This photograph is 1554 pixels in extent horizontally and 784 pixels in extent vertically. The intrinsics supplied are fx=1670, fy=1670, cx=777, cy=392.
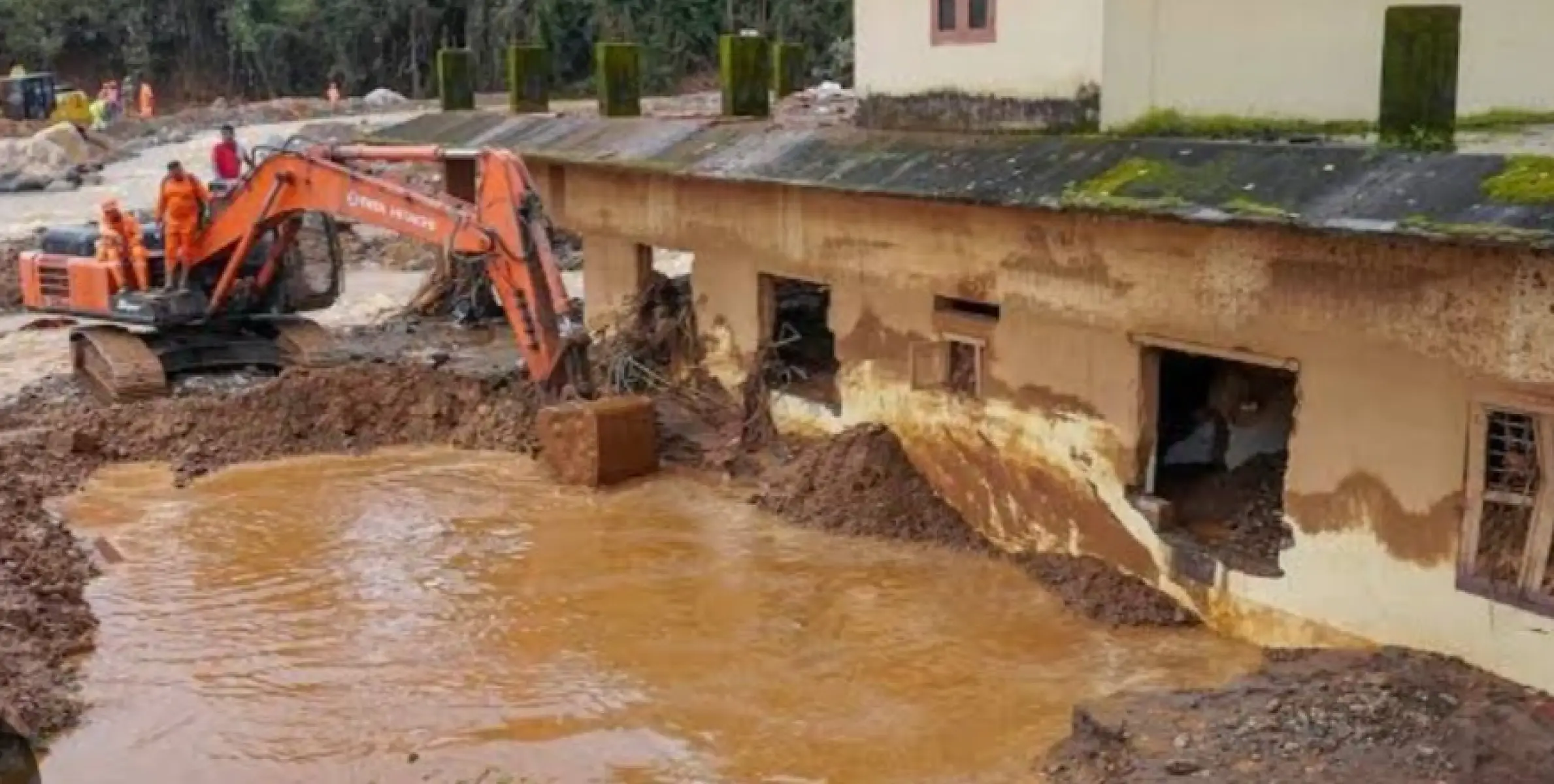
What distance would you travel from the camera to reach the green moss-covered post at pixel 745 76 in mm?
17609

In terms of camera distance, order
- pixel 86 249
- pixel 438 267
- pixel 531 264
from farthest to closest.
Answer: pixel 438 267
pixel 86 249
pixel 531 264

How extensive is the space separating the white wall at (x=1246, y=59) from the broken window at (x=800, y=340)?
320 cm

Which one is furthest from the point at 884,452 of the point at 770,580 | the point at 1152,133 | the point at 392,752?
the point at 392,752

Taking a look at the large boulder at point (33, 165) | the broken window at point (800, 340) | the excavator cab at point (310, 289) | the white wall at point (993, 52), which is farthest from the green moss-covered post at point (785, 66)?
the large boulder at point (33, 165)

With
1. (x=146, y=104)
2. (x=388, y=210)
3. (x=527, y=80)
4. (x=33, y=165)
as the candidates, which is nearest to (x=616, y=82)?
(x=527, y=80)

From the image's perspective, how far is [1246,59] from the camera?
12758 millimetres

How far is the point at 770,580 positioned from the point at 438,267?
11.9m

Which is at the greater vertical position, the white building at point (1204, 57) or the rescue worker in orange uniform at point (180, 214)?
the white building at point (1204, 57)

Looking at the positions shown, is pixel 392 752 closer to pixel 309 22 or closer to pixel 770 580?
pixel 770 580

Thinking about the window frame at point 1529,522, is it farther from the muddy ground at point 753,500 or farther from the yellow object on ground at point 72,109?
the yellow object on ground at point 72,109

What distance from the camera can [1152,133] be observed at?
12.4 meters

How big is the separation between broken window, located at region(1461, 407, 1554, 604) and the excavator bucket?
737 centimetres

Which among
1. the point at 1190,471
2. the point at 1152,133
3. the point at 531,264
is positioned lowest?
the point at 1190,471

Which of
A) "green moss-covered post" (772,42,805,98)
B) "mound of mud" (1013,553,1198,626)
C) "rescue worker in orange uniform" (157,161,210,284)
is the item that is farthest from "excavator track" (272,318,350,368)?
"mound of mud" (1013,553,1198,626)
